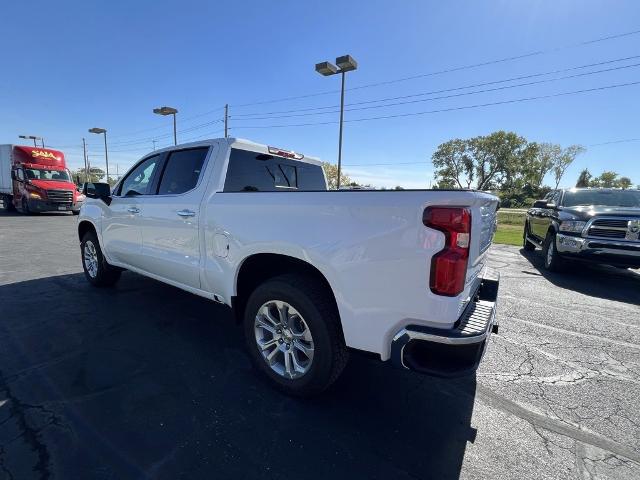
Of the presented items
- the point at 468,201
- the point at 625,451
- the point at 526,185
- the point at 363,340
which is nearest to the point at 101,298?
the point at 363,340

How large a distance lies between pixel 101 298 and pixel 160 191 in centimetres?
201

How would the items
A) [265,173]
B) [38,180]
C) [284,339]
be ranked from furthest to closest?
[38,180], [265,173], [284,339]

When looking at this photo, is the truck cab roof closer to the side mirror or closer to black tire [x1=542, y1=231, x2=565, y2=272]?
the side mirror

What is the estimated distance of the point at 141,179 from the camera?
4.21 m

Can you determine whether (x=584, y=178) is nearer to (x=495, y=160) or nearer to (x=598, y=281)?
(x=495, y=160)

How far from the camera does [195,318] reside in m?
4.05

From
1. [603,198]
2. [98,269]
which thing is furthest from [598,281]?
[98,269]

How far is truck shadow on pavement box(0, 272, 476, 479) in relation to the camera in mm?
1942

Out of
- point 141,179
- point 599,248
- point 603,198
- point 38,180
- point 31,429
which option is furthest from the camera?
point 38,180

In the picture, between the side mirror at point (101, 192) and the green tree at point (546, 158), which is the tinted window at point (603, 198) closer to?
the side mirror at point (101, 192)

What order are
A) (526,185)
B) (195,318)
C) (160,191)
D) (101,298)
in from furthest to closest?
1. (526,185)
2. (101,298)
3. (195,318)
4. (160,191)

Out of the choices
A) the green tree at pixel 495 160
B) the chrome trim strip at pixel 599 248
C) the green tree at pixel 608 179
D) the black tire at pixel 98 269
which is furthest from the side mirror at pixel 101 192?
the green tree at pixel 608 179

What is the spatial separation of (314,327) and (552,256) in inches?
267

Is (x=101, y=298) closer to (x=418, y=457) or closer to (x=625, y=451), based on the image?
(x=418, y=457)
